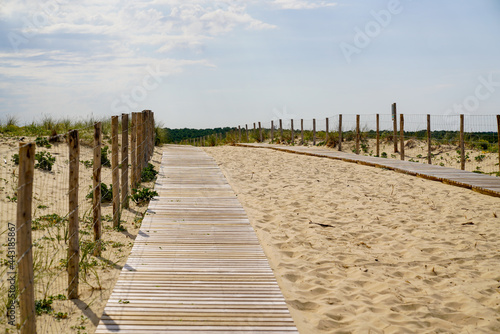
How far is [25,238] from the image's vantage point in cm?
299

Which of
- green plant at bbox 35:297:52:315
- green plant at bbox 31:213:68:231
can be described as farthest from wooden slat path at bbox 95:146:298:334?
green plant at bbox 31:213:68:231

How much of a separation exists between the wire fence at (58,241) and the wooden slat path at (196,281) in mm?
303

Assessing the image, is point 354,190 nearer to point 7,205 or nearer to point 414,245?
point 414,245

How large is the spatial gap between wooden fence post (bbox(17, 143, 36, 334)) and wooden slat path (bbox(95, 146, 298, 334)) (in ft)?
1.69

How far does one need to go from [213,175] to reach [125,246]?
213 inches

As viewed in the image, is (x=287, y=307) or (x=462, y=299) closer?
(x=287, y=307)

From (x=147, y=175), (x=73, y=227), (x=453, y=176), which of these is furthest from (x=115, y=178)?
(x=453, y=176)

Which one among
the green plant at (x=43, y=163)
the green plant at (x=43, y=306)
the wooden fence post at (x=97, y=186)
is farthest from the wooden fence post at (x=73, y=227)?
the green plant at (x=43, y=163)

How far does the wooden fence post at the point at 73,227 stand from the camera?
13.6 ft

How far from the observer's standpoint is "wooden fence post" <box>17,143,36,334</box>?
291 cm

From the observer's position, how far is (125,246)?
18.9 feet

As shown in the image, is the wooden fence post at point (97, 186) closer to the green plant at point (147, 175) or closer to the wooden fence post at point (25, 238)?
the wooden fence post at point (25, 238)

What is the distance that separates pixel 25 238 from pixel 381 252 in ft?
12.9

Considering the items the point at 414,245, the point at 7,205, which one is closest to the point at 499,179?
the point at 414,245
